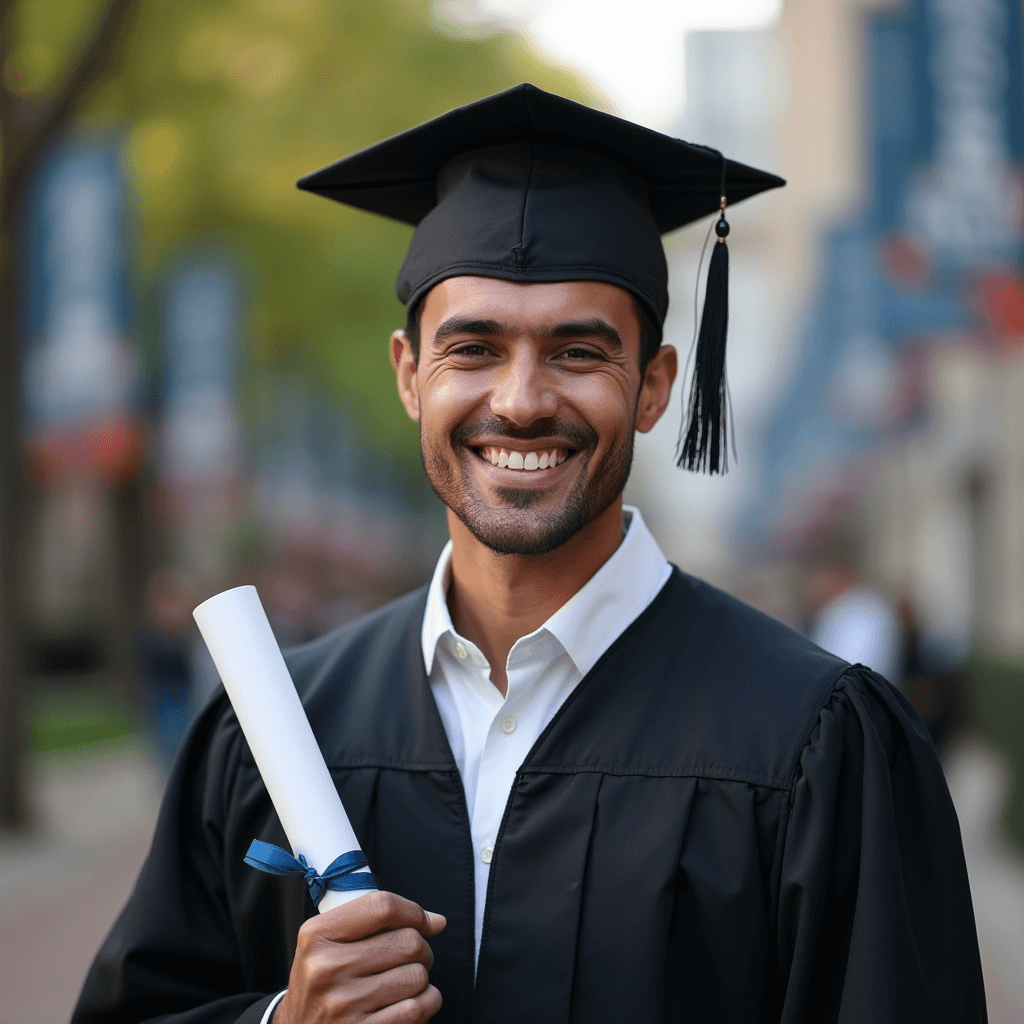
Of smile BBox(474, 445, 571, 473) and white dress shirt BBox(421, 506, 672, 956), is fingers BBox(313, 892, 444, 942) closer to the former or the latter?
white dress shirt BBox(421, 506, 672, 956)

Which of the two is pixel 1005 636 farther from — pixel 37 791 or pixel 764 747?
pixel 764 747

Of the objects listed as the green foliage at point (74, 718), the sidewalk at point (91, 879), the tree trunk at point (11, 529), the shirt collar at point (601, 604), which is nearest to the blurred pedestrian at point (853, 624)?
the sidewalk at point (91, 879)

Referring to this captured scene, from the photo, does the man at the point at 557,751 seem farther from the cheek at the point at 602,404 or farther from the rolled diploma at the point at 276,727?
the rolled diploma at the point at 276,727

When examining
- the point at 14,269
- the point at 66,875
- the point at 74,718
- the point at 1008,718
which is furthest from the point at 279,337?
the point at 1008,718

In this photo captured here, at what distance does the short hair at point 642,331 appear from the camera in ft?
6.73

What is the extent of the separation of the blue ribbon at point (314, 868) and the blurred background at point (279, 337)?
407 centimetres

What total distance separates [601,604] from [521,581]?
153 mm

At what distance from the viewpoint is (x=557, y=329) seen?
1.93 meters

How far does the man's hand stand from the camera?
161 centimetres

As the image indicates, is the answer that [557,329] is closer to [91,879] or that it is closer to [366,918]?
[366,918]

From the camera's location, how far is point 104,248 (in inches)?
359

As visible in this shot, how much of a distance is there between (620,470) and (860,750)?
0.57 metres

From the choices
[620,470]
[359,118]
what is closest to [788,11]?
[359,118]

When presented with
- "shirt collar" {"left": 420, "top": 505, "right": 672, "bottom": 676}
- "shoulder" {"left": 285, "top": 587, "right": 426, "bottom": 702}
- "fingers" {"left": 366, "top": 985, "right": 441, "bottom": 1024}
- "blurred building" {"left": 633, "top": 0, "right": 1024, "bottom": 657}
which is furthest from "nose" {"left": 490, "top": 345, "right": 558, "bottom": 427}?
"blurred building" {"left": 633, "top": 0, "right": 1024, "bottom": 657}
